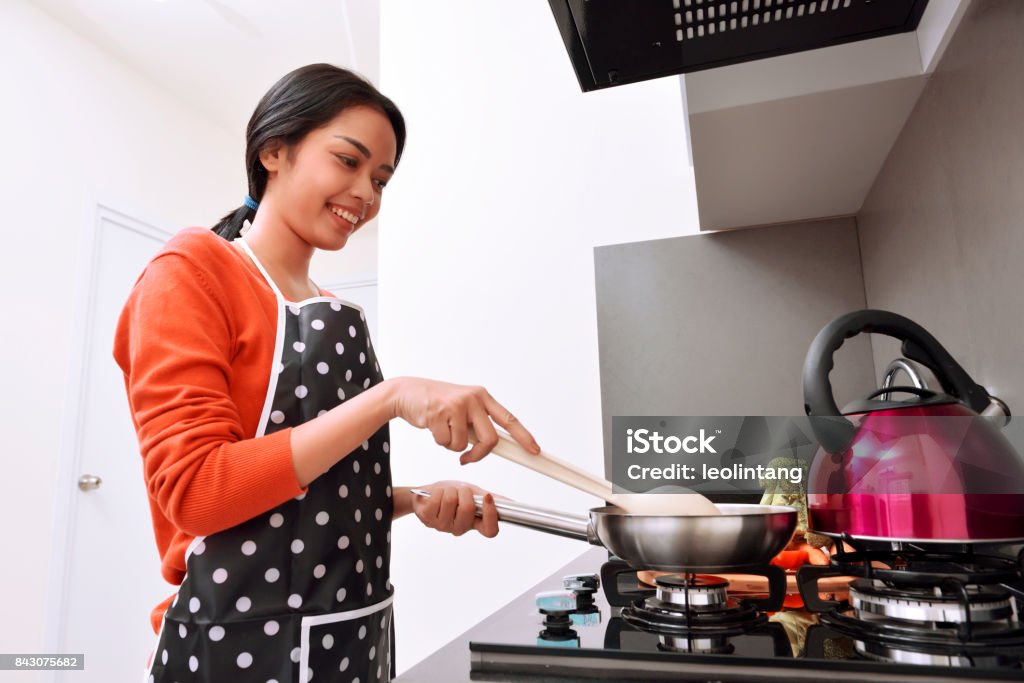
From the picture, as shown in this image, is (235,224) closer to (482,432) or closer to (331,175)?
(331,175)

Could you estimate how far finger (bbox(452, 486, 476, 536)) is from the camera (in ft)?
3.03

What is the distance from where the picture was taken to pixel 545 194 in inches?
64.8

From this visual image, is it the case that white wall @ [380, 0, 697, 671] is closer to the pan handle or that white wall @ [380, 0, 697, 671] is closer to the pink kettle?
the pan handle

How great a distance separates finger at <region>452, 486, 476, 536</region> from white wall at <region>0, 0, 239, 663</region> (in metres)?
1.91

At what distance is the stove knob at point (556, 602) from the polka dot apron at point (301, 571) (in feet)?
1.01

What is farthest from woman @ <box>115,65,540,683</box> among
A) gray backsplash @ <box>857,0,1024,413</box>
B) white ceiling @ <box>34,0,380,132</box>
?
white ceiling @ <box>34,0,380,132</box>

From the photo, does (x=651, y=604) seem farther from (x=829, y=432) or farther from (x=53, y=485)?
(x=53, y=485)

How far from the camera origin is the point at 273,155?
3.20 feet

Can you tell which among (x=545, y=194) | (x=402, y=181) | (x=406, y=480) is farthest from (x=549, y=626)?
(x=402, y=181)

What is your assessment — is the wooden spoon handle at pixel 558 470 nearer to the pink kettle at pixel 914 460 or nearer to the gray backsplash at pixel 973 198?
the pink kettle at pixel 914 460

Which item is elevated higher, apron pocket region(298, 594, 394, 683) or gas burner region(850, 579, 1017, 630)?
gas burner region(850, 579, 1017, 630)

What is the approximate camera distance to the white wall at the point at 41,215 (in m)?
2.15

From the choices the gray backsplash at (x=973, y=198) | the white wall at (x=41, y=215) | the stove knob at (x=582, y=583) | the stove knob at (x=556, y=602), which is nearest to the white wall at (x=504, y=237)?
the gray backsplash at (x=973, y=198)

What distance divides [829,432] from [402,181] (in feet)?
4.47
